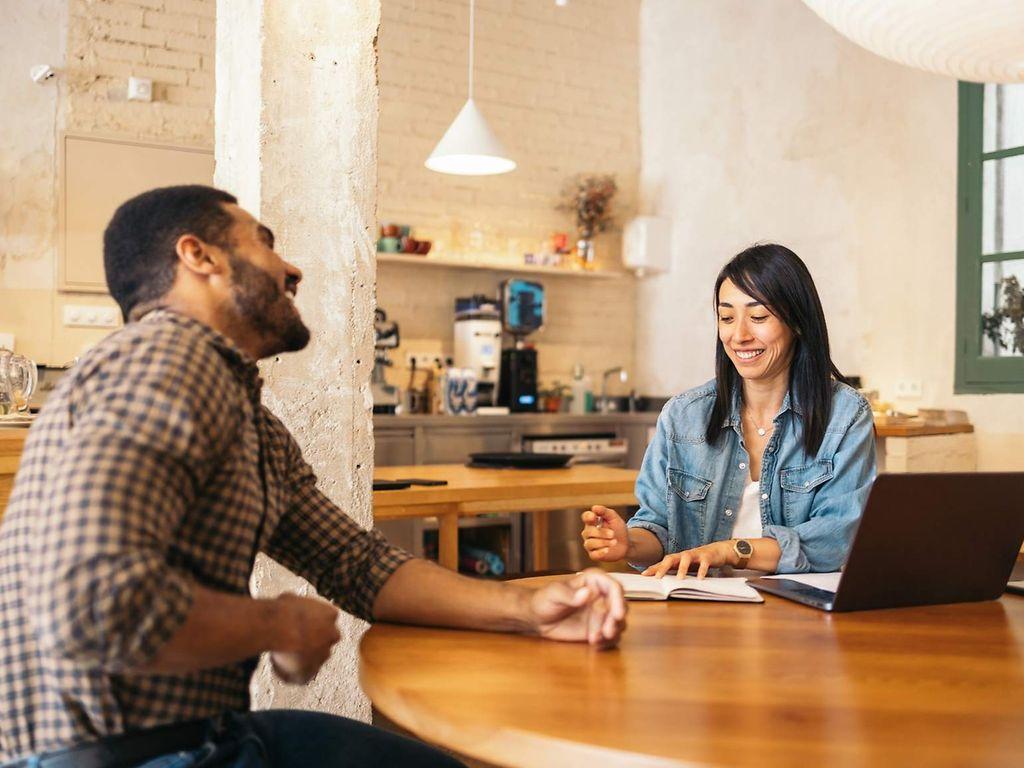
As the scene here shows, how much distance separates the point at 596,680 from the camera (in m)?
1.14

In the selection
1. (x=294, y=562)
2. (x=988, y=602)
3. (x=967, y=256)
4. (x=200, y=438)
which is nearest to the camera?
(x=200, y=438)

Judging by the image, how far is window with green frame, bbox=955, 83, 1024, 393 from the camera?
4715mm

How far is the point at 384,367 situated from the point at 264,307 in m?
4.77

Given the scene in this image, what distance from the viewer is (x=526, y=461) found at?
12.9 ft

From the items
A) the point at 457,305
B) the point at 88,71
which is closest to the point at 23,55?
the point at 88,71

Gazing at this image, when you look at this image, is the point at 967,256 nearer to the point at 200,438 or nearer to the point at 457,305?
the point at 457,305

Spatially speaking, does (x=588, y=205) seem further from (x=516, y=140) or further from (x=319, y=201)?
(x=319, y=201)

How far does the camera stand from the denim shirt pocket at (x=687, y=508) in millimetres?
2217

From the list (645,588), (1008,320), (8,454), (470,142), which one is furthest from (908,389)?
(8,454)

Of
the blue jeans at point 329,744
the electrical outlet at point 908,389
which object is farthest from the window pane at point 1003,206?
the blue jeans at point 329,744

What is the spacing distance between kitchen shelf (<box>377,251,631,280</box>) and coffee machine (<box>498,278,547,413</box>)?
0.10 meters

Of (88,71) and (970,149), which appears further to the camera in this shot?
(88,71)

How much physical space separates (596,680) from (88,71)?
5.17 meters

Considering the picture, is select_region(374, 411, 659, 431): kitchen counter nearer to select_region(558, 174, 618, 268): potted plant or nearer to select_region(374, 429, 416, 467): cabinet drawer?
select_region(374, 429, 416, 467): cabinet drawer
